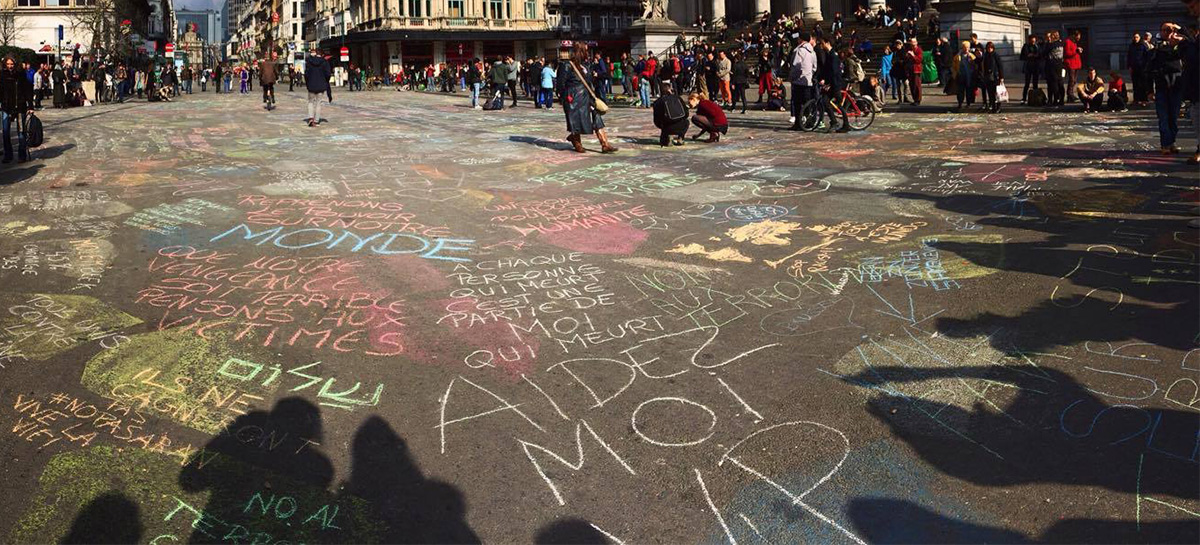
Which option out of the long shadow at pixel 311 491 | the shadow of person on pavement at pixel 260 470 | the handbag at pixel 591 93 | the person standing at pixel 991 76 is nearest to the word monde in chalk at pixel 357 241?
the shadow of person on pavement at pixel 260 470

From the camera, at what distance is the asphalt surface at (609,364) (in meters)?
3.93

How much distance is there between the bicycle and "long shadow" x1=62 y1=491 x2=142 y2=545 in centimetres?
1600

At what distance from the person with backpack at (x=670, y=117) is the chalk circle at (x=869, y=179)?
4619 mm

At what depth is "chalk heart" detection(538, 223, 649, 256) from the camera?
850cm

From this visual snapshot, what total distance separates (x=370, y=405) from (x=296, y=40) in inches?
4789

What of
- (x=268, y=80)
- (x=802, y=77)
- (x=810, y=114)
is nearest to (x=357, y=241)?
(x=802, y=77)

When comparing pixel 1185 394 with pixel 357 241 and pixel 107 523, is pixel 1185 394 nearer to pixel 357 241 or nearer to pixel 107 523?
pixel 107 523

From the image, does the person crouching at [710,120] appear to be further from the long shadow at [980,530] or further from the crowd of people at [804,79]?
the long shadow at [980,530]

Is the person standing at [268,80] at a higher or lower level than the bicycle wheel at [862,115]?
higher

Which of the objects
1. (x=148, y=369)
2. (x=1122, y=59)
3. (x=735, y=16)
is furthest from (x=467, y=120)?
(x=735, y=16)

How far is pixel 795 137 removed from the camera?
680 inches

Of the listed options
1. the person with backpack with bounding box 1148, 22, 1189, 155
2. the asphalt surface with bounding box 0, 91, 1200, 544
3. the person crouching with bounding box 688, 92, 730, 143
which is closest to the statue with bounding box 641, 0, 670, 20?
the person crouching with bounding box 688, 92, 730, 143

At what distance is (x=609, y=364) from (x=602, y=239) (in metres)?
3.46

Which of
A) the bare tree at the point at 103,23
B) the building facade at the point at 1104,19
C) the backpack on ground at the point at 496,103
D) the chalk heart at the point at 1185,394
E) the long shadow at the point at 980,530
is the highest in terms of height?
the bare tree at the point at 103,23
